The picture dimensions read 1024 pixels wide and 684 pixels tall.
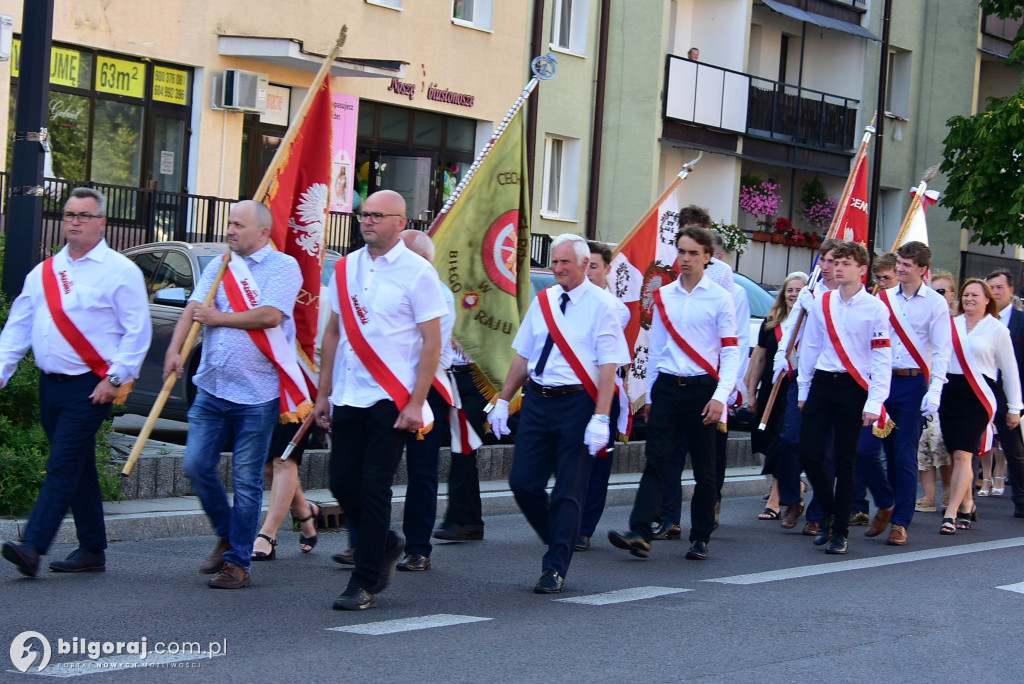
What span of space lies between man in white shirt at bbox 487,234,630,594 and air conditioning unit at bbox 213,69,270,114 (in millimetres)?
14507

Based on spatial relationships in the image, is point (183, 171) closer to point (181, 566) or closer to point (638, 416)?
point (638, 416)

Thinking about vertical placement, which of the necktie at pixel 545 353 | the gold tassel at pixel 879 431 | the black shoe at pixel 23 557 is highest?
the necktie at pixel 545 353

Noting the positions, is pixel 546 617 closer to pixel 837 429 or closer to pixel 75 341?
pixel 75 341

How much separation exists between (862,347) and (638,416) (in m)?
5.62

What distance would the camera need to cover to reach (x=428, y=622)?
23.2ft

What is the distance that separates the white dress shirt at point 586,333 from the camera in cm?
826

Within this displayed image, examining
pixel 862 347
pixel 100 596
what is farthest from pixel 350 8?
pixel 100 596

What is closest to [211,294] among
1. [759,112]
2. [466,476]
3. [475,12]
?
[466,476]

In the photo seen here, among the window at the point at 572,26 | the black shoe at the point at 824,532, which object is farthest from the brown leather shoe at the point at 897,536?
the window at the point at 572,26

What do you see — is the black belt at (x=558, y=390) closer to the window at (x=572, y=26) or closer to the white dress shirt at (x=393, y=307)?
the white dress shirt at (x=393, y=307)

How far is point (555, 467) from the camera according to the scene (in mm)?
8336

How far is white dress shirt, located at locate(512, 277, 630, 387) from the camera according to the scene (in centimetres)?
826

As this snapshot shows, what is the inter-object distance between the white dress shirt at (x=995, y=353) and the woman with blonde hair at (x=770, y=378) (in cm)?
147

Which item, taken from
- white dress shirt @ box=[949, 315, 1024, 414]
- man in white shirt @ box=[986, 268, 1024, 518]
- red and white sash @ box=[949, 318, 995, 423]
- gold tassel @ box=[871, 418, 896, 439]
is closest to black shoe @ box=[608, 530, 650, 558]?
gold tassel @ box=[871, 418, 896, 439]
